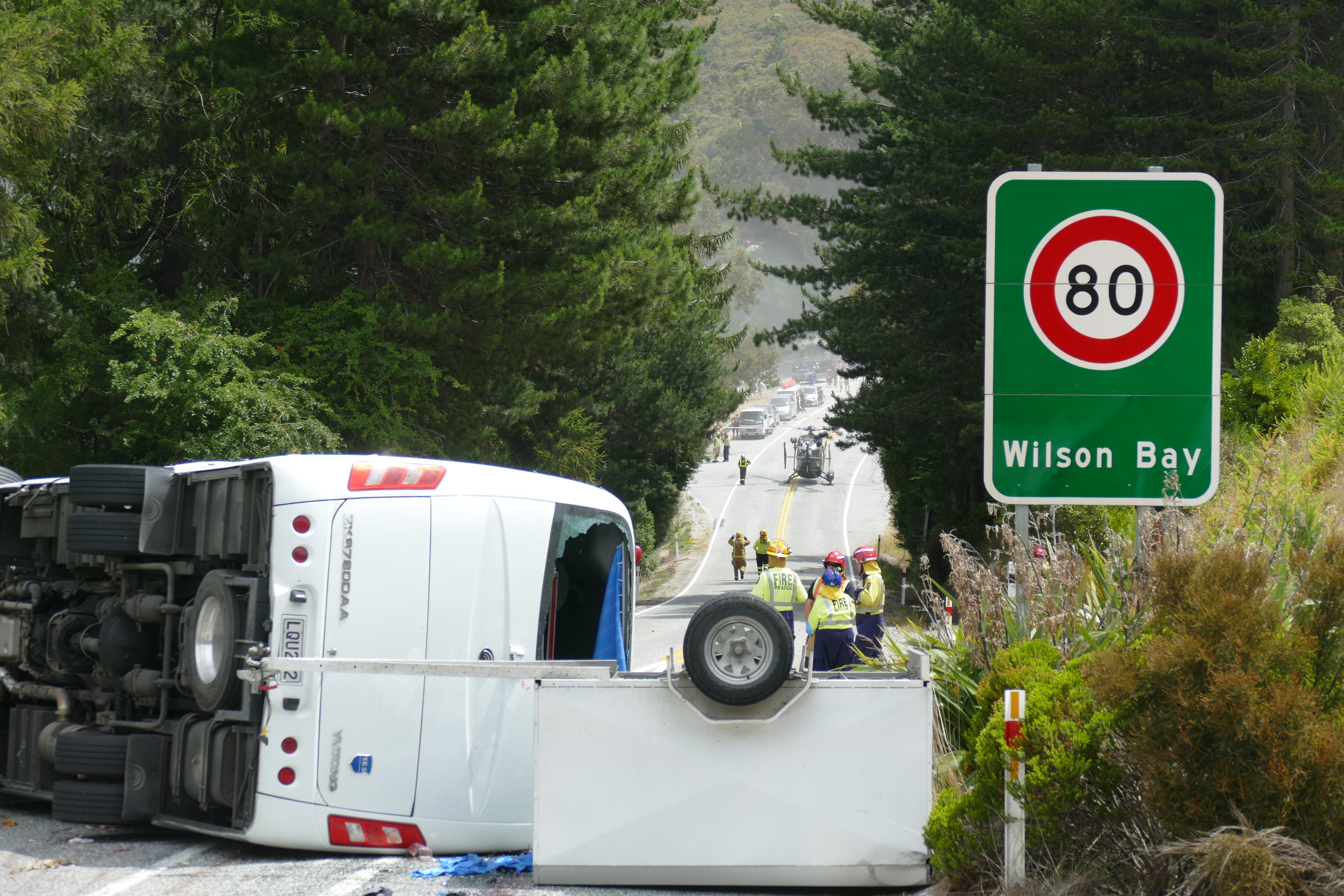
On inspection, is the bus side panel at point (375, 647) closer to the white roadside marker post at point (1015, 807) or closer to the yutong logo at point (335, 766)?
the yutong logo at point (335, 766)

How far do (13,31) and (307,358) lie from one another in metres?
6.09

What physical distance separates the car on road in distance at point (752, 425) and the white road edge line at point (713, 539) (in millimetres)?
1171

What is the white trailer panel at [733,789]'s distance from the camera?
6078mm

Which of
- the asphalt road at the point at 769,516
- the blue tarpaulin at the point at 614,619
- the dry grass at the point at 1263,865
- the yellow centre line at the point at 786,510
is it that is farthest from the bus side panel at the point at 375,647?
the yellow centre line at the point at 786,510

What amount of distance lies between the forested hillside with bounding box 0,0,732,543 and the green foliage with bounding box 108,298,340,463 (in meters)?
0.05

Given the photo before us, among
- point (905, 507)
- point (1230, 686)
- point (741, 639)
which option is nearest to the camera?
point (1230, 686)

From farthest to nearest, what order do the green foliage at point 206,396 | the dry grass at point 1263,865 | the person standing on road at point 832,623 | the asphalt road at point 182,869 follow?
1. the green foliage at point 206,396
2. the person standing on road at point 832,623
3. the asphalt road at point 182,869
4. the dry grass at point 1263,865

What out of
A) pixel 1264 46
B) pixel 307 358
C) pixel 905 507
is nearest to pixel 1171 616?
pixel 307 358

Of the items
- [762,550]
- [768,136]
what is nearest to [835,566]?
[762,550]

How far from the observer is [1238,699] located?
4730 mm

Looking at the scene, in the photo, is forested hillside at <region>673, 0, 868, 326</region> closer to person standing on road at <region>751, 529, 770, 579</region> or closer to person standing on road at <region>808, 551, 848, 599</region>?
person standing on road at <region>751, 529, 770, 579</region>

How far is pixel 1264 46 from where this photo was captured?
24875mm

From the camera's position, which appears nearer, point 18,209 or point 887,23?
point 18,209

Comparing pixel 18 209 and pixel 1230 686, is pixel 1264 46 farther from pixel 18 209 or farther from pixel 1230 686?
pixel 1230 686
